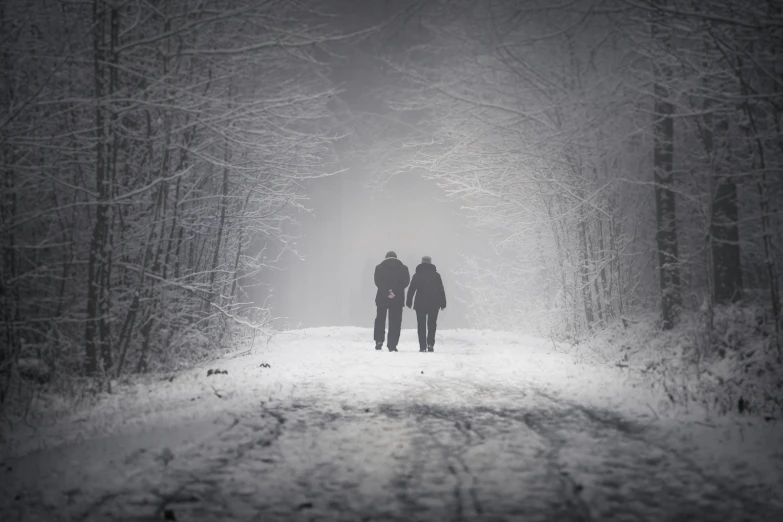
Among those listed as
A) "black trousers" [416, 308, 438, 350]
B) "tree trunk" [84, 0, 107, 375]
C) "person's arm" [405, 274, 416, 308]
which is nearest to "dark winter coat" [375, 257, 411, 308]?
"person's arm" [405, 274, 416, 308]

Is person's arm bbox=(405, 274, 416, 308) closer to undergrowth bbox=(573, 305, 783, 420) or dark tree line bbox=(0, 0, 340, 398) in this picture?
undergrowth bbox=(573, 305, 783, 420)

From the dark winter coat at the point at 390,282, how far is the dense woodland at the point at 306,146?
2.67 meters

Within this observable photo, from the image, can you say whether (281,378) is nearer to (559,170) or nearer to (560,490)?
(560,490)

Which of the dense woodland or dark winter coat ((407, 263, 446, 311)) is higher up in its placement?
the dense woodland

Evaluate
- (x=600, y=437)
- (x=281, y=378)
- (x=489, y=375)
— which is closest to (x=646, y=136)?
(x=489, y=375)

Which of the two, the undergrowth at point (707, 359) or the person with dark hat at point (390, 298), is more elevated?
the person with dark hat at point (390, 298)

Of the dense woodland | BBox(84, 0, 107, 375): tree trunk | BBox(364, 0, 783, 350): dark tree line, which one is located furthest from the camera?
BBox(364, 0, 783, 350): dark tree line

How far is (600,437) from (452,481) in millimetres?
1798

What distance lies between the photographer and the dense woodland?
248 inches

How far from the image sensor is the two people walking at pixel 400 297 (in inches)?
466

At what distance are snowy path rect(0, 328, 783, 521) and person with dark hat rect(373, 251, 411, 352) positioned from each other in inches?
195

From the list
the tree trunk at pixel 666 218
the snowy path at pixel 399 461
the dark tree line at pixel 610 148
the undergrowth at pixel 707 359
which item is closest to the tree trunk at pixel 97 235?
the snowy path at pixel 399 461

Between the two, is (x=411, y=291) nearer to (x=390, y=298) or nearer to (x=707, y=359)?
(x=390, y=298)

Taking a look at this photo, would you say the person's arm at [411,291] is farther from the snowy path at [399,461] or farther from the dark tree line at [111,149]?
the snowy path at [399,461]
